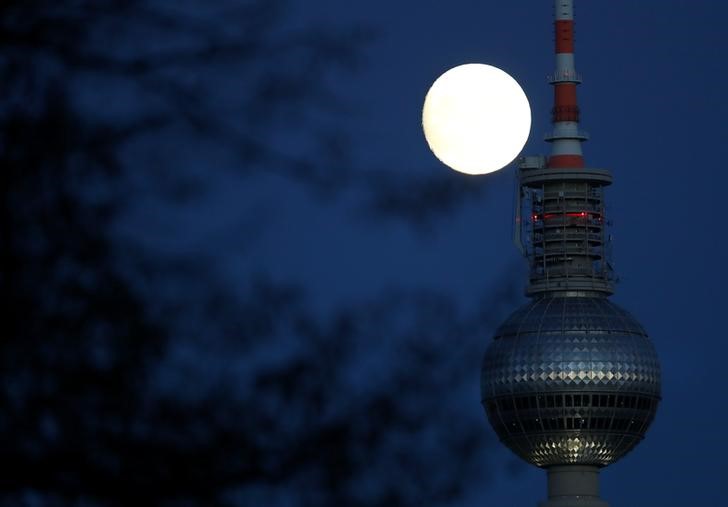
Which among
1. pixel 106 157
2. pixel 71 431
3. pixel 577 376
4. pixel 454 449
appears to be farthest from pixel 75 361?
pixel 577 376

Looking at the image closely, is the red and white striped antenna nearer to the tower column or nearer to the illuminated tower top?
the illuminated tower top

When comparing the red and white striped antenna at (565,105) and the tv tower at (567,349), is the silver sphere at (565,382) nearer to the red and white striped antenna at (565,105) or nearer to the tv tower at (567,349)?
the tv tower at (567,349)

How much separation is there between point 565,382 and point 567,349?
257 cm

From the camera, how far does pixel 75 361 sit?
33.8 feet

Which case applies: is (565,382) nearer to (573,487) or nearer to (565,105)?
(573,487)

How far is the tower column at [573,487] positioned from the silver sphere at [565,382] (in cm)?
67

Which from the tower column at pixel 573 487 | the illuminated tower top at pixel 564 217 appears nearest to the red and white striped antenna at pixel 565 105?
the illuminated tower top at pixel 564 217

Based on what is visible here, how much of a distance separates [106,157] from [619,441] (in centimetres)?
16694

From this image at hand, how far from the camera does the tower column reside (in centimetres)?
17125

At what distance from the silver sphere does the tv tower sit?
0.08 meters

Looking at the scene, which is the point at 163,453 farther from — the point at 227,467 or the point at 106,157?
the point at 106,157

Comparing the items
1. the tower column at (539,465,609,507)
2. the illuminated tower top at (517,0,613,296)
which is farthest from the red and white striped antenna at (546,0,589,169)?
the tower column at (539,465,609,507)

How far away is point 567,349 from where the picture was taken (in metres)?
A: 172

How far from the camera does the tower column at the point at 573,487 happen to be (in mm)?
171250
